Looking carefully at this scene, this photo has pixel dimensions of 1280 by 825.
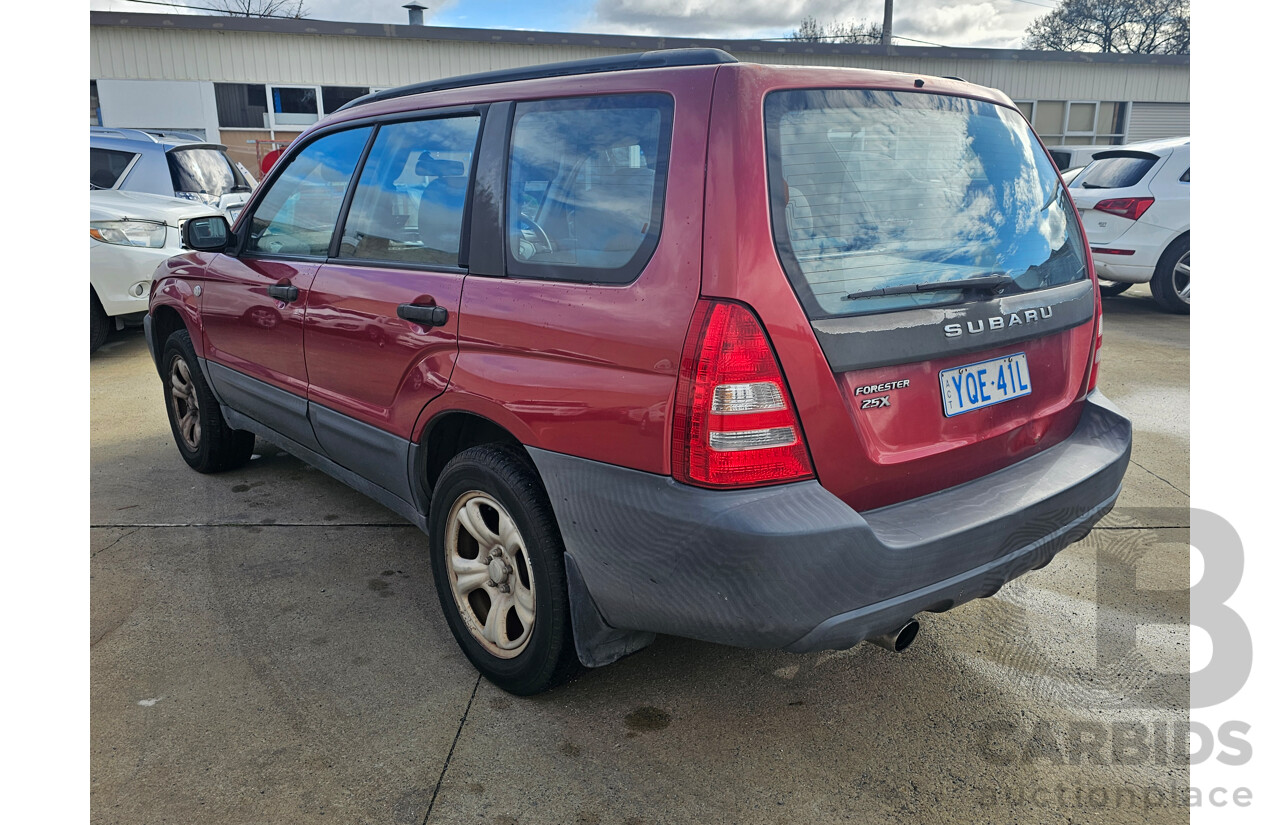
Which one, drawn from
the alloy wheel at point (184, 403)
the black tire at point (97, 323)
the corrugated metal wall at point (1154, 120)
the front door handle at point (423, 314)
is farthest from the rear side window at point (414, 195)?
the corrugated metal wall at point (1154, 120)

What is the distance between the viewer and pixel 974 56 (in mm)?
23375

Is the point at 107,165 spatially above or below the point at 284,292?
above

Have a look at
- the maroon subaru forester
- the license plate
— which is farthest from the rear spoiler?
the license plate

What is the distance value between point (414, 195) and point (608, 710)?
1765mm

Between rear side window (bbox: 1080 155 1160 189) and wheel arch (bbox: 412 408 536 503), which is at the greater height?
rear side window (bbox: 1080 155 1160 189)

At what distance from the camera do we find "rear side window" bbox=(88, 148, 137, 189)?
815 cm

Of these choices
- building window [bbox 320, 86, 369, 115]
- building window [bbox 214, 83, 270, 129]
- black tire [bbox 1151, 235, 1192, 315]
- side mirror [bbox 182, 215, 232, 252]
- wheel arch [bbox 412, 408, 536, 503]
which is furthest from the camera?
building window [bbox 320, 86, 369, 115]

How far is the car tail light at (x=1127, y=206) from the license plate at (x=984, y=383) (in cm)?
714

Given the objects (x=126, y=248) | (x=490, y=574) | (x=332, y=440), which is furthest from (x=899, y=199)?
(x=126, y=248)

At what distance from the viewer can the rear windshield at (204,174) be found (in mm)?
8508

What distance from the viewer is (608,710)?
259cm

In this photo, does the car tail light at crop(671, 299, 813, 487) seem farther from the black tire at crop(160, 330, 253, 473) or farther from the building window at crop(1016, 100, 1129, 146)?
the building window at crop(1016, 100, 1129, 146)

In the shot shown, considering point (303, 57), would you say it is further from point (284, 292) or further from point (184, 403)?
point (284, 292)

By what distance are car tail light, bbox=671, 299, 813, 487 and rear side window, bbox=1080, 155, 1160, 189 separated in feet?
26.6
